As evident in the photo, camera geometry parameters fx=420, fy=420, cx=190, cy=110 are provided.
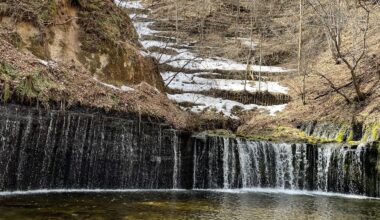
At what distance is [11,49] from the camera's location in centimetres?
1312

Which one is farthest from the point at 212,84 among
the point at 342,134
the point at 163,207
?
the point at 163,207

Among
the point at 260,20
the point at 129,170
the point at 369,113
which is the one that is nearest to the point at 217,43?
the point at 260,20

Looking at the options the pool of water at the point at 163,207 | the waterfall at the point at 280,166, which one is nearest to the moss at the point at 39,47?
the pool of water at the point at 163,207

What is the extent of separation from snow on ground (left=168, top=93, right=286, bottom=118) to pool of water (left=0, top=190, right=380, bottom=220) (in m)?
13.2

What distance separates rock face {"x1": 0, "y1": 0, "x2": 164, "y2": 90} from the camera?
1449cm

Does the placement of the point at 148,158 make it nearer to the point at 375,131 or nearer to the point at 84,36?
the point at 84,36

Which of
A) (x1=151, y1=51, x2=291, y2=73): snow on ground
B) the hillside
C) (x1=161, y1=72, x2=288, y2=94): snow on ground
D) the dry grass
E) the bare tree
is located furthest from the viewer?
(x1=151, y1=51, x2=291, y2=73): snow on ground

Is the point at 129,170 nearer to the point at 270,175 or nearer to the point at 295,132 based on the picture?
the point at 270,175

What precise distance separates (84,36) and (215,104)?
38.6ft

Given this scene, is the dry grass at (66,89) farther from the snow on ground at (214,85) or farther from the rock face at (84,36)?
the snow on ground at (214,85)

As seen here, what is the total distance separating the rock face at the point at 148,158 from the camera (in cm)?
1166

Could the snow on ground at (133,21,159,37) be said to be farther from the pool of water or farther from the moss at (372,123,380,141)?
the pool of water

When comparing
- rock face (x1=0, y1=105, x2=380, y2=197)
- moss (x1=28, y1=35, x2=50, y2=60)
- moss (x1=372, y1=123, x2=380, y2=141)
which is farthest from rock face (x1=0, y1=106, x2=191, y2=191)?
moss (x1=372, y1=123, x2=380, y2=141)

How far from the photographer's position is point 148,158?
49.7 ft
